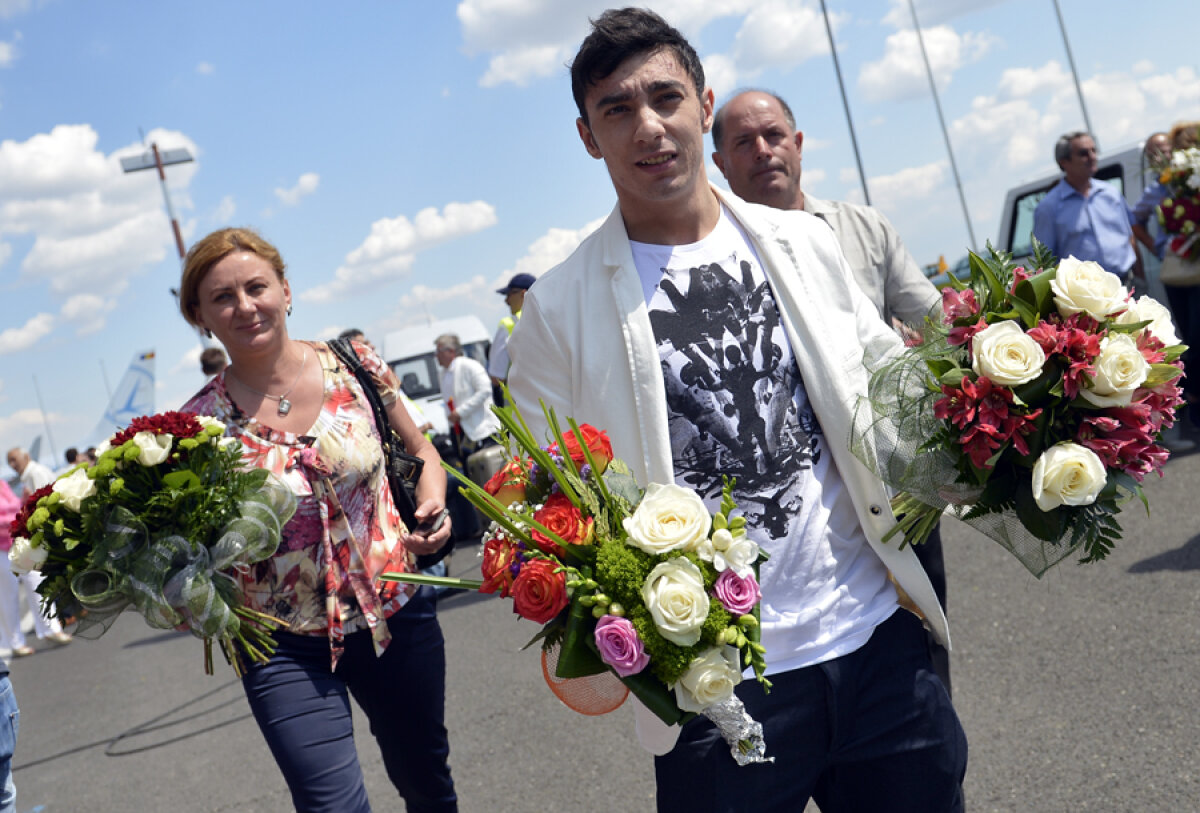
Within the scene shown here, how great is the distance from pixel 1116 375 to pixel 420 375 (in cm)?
1748

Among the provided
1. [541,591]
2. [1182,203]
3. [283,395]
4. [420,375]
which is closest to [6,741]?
[283,395]

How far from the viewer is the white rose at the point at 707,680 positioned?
1984mm

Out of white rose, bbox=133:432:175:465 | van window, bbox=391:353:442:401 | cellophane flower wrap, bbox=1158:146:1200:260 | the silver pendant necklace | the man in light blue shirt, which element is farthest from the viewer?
van window, bbox=391:353:442:401

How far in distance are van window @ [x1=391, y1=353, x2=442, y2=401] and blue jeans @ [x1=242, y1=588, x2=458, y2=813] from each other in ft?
50.5

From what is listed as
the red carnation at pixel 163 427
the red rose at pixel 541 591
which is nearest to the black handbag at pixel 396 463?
the red carnation at pixel 163 427

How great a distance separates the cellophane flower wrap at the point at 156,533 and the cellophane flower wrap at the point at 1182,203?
310 inches

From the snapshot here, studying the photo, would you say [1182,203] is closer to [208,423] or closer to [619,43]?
[619,43]

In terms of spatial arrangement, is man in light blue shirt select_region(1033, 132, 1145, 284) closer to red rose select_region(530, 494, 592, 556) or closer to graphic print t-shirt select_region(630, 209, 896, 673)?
graphic print t-shirt select_region(630, 209, 896, 673)

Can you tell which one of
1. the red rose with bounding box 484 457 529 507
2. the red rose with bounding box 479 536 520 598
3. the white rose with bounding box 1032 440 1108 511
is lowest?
the white rose with bounding box 1032 440 1108 511

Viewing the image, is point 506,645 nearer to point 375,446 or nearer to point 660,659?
point 375,446

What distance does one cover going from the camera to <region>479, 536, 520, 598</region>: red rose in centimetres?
213

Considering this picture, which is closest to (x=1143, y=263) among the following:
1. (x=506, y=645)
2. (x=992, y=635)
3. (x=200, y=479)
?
(x=992, y=635)

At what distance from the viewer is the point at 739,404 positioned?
248 centimetres

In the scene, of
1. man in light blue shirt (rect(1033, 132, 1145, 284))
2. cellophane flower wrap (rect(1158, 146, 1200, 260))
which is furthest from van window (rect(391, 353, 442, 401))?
cellophane flower wrap (rect(1158, 146, 1200, 260))
